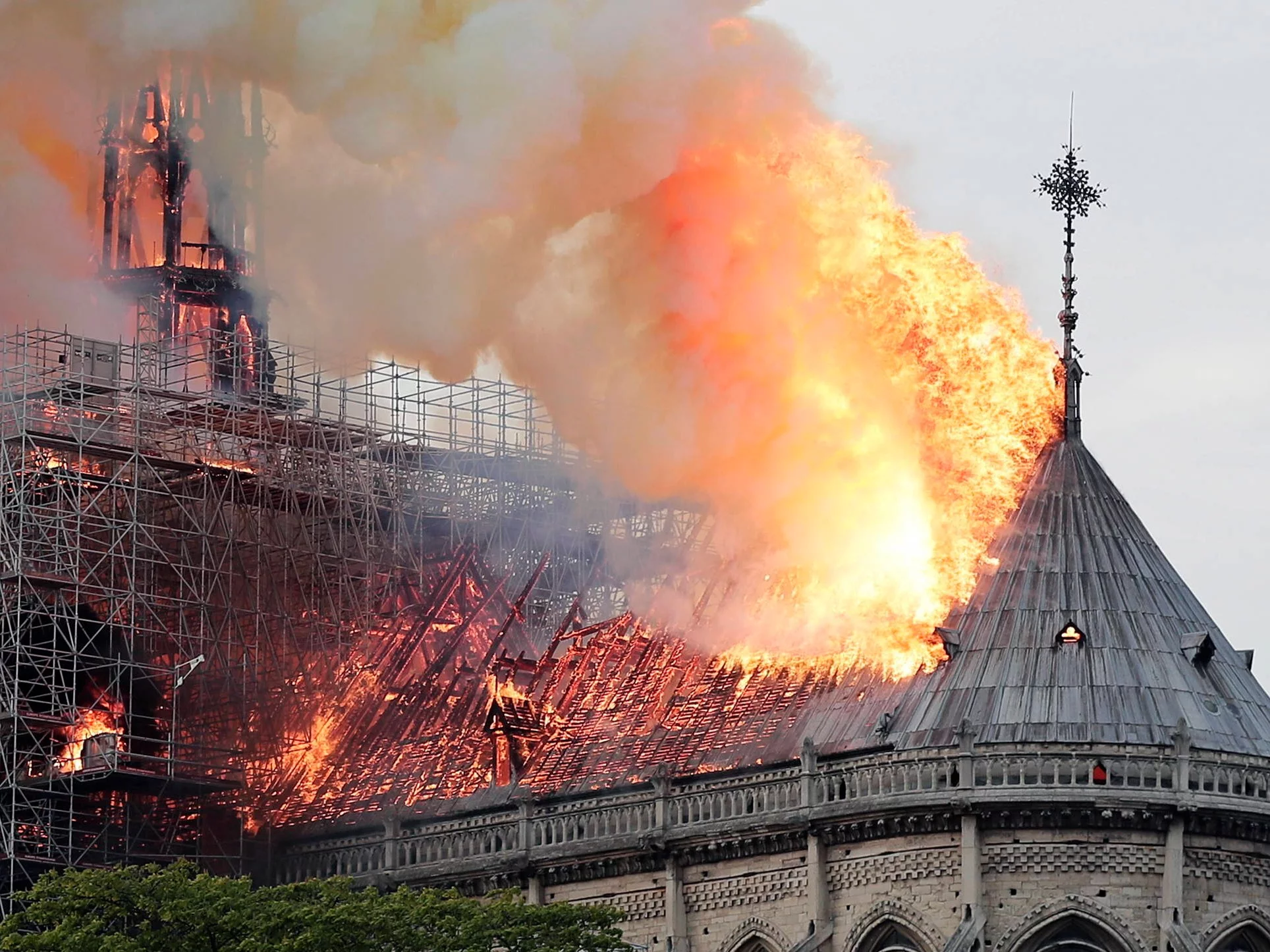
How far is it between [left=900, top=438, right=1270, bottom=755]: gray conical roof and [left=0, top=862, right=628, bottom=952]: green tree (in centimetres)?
1029

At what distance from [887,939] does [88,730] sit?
25232 millimetres

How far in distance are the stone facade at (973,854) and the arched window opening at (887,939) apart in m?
0.03

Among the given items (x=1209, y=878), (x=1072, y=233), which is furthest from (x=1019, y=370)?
(x=1209, y=878)

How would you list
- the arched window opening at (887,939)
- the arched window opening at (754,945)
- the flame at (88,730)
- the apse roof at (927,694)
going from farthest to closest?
the flame at (88,730) → the arched window opening at (754,945) → the apse roof at (927,694) → the arched window opening at (887,939)

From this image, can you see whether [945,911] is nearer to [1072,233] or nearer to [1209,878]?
[1209,878]

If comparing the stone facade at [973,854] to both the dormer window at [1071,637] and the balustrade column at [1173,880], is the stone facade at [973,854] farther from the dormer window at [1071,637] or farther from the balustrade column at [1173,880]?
the dormer window at [1071,637]

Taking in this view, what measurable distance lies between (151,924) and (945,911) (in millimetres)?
18003

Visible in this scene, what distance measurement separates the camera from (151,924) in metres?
→ 78.4

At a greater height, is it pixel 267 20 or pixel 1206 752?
pixel 267 20

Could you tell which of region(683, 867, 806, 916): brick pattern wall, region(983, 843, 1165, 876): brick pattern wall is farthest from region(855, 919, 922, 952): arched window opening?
region(983, 843, 1165, 876): brick pattern wall

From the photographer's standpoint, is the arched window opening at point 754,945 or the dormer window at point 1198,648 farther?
the arched window opening at point 754,945

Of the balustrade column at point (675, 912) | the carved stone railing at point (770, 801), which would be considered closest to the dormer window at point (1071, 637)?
the carved stone railing at point (770, 801)

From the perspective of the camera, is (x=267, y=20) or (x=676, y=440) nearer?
(x=676, y=440)

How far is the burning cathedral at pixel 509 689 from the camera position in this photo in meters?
79.4
